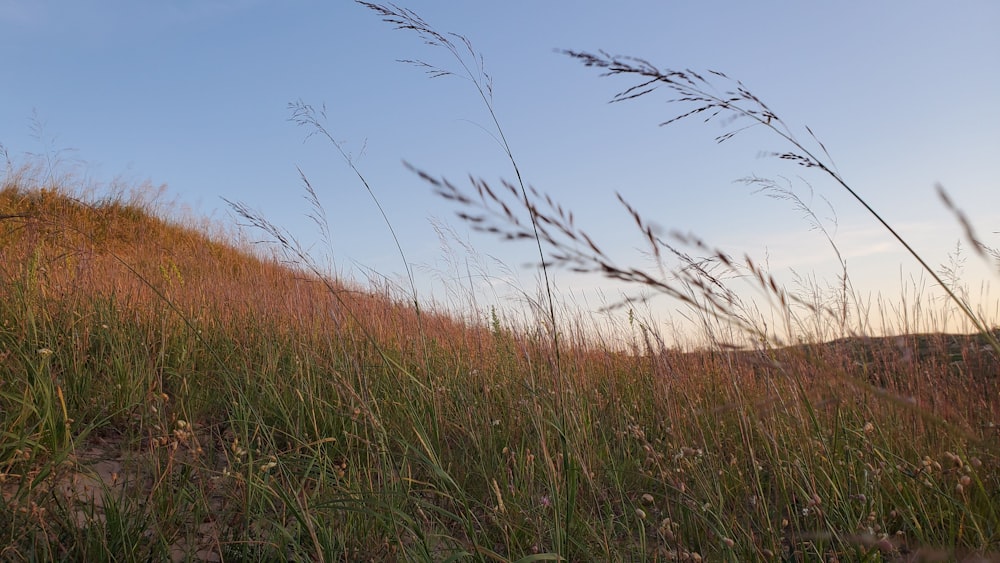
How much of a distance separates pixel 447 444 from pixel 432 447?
4.4 inches

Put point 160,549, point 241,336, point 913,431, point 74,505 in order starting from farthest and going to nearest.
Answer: point 241,336 → point 913,431 → point 74,505 → point 160,549

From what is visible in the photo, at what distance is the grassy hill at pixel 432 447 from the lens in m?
1.95

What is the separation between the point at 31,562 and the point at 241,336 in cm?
260

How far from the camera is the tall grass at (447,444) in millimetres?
1893

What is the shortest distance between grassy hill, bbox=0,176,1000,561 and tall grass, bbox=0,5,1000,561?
2 centimetres

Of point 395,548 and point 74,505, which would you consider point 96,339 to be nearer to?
point 74,505

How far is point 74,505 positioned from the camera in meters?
2.36

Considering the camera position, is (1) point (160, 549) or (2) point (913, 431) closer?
(1) point (160, 549)

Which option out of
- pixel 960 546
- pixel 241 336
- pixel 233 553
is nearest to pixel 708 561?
pixel 960 546

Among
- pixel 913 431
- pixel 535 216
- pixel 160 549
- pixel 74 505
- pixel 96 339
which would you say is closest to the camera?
pixel 535 216

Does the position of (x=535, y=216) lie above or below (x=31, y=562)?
above

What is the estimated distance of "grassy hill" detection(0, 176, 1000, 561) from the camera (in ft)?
6.40

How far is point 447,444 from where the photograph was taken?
9.52ft

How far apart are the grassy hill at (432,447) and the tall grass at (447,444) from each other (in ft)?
0.07
